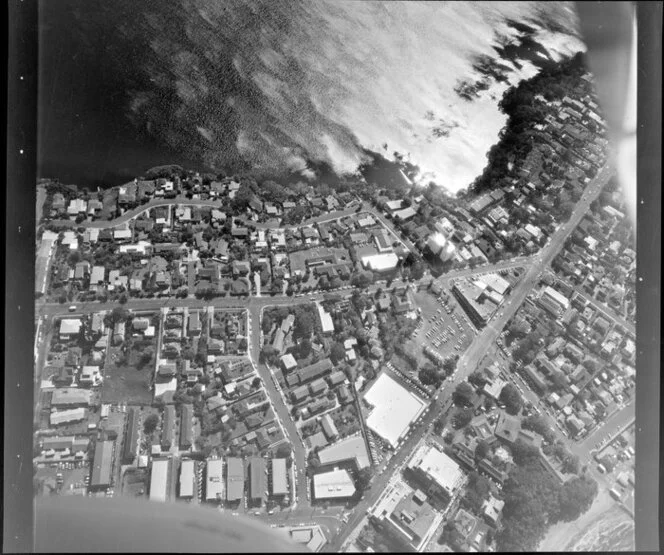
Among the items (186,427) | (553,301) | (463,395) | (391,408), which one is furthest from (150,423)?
(553,301)

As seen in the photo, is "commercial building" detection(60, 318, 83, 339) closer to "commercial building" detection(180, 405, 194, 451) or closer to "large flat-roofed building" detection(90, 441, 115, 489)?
"large flat-roofed building" detection(90, 441, 115, 489)

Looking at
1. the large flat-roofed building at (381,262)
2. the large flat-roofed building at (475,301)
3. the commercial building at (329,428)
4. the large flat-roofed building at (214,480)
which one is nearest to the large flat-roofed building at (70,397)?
the large flat-roofed building at (214,480)

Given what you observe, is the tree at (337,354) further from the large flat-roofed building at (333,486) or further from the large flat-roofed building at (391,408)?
the large flat-roofed building at (333,486)

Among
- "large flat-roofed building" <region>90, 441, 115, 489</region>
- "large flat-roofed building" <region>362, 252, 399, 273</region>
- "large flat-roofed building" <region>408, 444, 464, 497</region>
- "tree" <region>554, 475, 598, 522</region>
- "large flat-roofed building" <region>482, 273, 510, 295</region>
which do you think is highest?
"large flat-roofed building" <region>482, 273, 510, 295</region>

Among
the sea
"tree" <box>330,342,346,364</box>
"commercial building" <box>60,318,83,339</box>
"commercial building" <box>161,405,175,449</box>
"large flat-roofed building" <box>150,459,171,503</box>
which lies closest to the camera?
"large flat-roofed building" <box>150,459,171,503</box>

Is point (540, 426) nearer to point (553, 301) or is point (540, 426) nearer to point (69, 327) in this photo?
point (553, 301)

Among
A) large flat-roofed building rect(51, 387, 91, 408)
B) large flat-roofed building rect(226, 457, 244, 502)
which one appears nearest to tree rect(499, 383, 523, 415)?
large flat-roofed building rect(226, 457, 244, 502)
